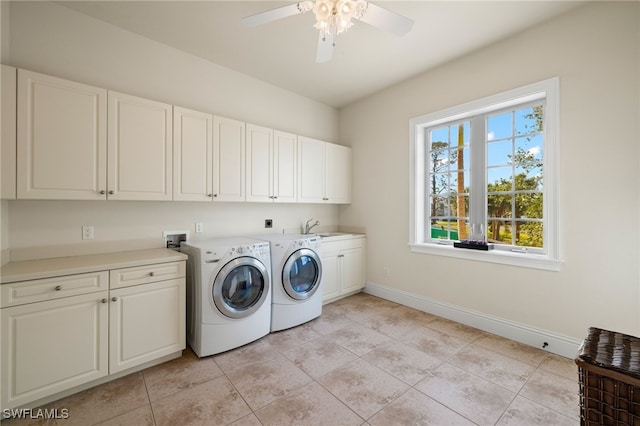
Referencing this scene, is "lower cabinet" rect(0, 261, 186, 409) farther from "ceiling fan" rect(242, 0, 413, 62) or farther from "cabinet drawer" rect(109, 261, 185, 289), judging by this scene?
"ceiling fan" rect(242, 0, 413, 62)

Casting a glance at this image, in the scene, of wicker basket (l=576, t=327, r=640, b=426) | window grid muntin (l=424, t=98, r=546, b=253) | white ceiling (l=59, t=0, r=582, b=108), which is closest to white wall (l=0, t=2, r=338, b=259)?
white ceiling (l=59, t=0, r=582, b=108)

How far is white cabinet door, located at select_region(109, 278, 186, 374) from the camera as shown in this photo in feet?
6.36

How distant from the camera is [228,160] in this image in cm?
287

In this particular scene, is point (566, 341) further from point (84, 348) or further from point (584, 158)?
point (84, 348)

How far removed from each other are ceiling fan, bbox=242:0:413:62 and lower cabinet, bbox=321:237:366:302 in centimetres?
233

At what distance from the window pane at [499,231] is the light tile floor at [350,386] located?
0.99m

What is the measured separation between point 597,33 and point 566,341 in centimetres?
255

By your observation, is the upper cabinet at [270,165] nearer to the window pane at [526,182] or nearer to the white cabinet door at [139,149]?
the white cabinet door at [139,149]

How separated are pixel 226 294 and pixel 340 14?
2.29 meters

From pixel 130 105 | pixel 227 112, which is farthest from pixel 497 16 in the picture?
pixel 130 105

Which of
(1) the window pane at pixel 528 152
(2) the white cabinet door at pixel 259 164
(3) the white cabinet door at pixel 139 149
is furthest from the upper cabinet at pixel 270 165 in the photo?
(1) the window pane at pixel 528 152

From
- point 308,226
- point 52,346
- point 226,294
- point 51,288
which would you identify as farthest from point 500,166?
point 52,346

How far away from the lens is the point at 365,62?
3.00m

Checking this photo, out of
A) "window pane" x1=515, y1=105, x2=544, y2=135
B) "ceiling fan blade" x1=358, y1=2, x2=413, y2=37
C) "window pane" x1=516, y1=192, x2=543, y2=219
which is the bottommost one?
"window pane" x1=516, y1=192, x2=543, y2=219
